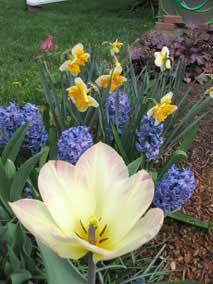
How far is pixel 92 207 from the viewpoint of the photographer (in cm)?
99

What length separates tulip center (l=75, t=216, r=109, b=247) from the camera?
90cm

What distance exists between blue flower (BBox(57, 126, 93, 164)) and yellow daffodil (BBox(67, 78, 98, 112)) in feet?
0.50

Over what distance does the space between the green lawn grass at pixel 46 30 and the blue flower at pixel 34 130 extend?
179cm

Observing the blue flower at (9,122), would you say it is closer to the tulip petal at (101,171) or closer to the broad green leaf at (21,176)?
the broad green leaf at (21,176)

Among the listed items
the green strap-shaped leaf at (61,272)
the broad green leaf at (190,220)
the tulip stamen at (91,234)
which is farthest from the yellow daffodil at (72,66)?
the tulip stamen at (91,234)

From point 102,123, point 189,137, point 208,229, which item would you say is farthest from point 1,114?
point 208,229

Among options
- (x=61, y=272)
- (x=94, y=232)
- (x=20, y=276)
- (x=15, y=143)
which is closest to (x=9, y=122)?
(x=15, y=143)

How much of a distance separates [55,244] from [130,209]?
158mm

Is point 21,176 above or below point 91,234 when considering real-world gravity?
below

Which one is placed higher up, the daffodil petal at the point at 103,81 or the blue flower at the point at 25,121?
the daffodil petal at the point at 103,81

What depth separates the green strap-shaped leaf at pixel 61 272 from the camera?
114 cm

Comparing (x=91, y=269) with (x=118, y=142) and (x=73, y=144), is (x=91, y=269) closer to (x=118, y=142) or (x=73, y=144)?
(x=73, y=144)

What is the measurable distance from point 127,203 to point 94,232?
0.29 feet

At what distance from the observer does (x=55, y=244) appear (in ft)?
2.81
